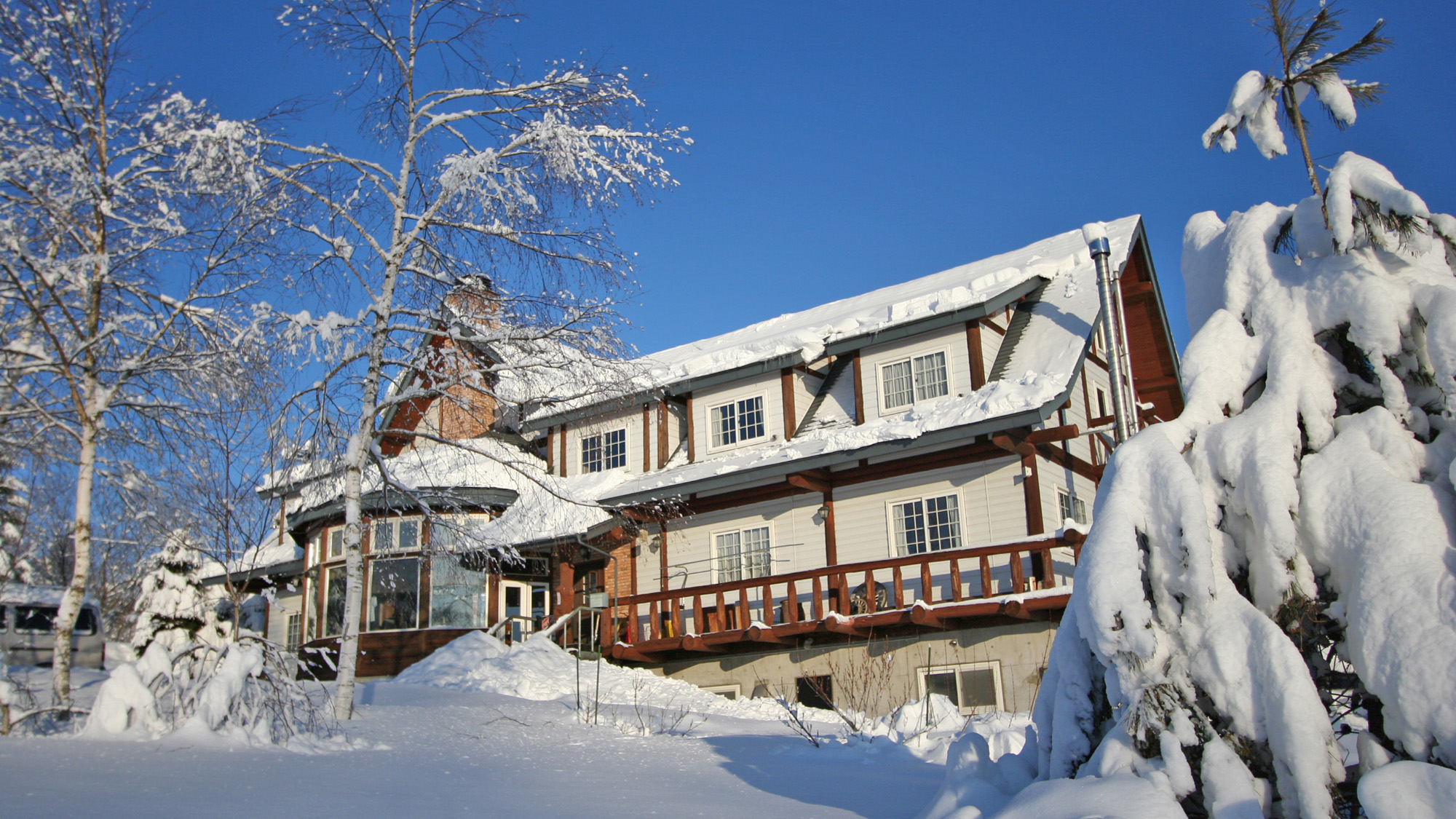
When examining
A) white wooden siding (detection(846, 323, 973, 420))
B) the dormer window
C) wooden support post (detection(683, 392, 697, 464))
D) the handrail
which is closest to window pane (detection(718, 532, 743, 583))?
the handrail

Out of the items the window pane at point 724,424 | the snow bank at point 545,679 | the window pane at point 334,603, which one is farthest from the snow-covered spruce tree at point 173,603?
the window pane at point 334,603

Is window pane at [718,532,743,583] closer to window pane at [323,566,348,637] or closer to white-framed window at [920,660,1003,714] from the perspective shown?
white-framed window at [920,660,1003,714]

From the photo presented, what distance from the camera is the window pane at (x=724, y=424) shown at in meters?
20.8

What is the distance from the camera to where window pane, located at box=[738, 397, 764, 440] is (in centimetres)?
2047

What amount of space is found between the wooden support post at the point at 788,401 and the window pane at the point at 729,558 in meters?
2.22

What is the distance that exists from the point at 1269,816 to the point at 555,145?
8.86 metres

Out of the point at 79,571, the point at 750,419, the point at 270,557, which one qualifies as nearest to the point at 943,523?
the point at 750,419

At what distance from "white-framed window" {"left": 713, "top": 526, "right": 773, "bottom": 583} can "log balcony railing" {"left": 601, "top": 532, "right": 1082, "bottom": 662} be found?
1.61 feet

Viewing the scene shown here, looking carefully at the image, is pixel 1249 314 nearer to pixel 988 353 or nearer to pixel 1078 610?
pixel 1078 610

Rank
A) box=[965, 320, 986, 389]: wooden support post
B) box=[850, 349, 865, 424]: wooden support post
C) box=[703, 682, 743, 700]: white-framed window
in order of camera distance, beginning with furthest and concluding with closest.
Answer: box=[850, 349, 865, 424]: wooden support post < box=[703, 682, 743, 700]: white-framed window < box=[965, 320, 986, 389]: wooden support post

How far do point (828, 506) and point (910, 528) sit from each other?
1.60 m

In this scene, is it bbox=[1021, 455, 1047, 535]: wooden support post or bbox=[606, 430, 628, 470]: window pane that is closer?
bbox=[1021, 455, 1047, 535]: wooden support post

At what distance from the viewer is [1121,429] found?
1534 cm

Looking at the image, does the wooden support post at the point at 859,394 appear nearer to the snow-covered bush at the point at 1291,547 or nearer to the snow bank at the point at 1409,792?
the snow-covered bush at the point at 1291,547
